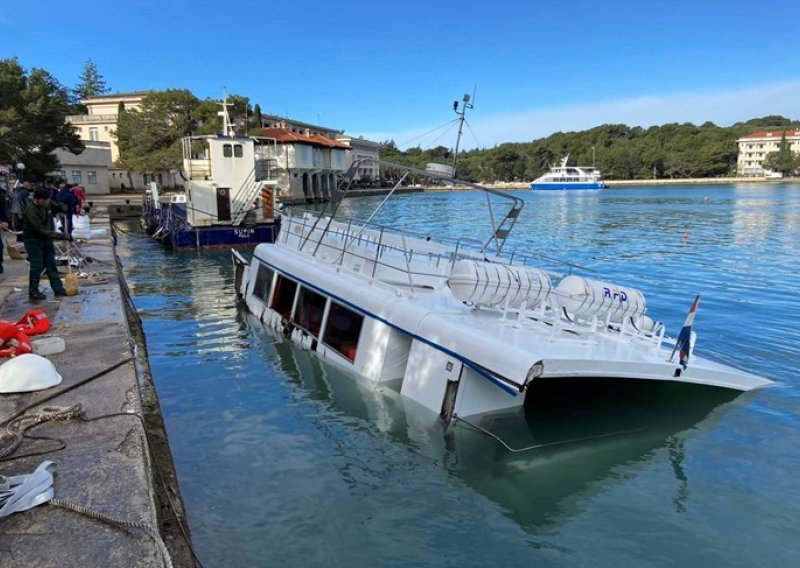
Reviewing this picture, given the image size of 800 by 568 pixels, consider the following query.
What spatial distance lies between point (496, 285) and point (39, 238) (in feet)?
27.0

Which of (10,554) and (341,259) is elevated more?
(341,259)

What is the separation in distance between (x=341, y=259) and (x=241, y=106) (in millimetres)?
68635

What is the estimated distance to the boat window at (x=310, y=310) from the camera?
10031 mm

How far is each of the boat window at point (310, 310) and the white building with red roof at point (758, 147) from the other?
523 ft

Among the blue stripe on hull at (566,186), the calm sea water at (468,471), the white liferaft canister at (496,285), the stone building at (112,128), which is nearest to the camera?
the calm sea water at (468,471)

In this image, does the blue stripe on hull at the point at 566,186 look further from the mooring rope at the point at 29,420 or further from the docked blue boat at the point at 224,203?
the mooring rope at the point at 29,420

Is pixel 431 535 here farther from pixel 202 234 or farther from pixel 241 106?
pixel 241 106

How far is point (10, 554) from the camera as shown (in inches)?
140

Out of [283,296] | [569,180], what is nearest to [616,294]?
[283,296]

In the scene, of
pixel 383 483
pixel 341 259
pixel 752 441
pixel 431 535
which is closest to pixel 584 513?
pixel 431 535

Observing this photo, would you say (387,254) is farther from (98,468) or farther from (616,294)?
(98,468)

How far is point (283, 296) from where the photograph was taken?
1174 cm

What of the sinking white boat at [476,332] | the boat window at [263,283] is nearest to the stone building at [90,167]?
the boat window at [263,283]

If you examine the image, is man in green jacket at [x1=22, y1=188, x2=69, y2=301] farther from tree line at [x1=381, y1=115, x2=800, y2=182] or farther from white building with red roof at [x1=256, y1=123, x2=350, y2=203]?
tree line at [x1=381, y1=115, x2=800, y2=182]
